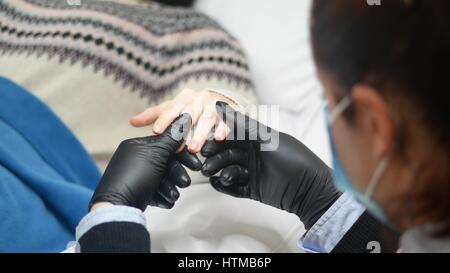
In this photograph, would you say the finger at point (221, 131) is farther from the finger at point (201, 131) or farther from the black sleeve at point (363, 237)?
the black sleeve at point (363, 237)

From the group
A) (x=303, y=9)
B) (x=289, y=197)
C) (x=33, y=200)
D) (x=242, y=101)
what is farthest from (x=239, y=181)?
(x=303, y=9)

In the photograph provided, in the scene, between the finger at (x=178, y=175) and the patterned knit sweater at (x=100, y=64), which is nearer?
the finger at (x=178, y=175)

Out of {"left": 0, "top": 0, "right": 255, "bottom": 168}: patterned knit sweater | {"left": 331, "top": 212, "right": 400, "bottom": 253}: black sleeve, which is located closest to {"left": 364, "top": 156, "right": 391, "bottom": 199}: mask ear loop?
{"left": 331, "top": 212, "right": 400, "bottom": 253}: black sleeve

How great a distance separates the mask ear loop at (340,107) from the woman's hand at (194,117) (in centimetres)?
26

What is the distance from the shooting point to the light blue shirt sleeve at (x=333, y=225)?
0.66 metres

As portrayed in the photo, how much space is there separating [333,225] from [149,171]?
24 cm

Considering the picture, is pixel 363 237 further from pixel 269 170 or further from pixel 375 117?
pixel 375 117

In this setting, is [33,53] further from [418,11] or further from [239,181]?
[418,11]

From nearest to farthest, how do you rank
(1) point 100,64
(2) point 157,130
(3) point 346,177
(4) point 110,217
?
(3) point 346,177, (4) point 110,217, (2) point 157,130, (1) point 100,64

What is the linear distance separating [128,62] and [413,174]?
62 cm

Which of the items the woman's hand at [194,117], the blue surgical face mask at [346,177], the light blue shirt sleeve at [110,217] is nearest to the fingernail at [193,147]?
the woman's hand at [194,117]

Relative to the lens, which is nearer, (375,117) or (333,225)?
(375,117)

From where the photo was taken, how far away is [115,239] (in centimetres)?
57

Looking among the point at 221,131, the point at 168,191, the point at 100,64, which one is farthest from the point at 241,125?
the point at 100,64
